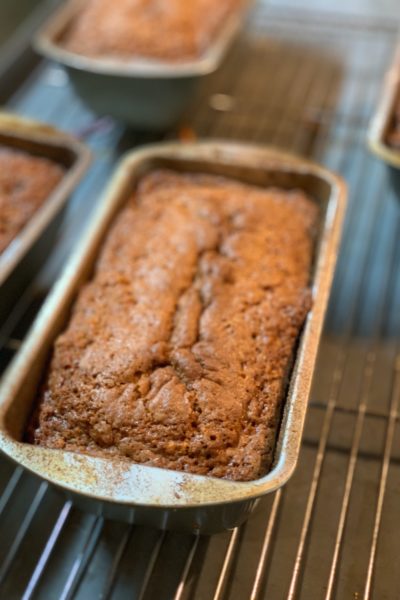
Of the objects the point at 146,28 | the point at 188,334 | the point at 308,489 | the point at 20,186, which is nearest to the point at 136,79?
the point at 146,28

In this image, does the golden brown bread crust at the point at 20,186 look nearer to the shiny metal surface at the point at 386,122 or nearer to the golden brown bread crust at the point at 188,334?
the golden brown bread crust at the point at 188,334

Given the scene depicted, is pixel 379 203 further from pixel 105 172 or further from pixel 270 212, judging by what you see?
pixel 105 172

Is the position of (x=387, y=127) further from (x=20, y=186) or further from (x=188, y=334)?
(x=20, y=186)

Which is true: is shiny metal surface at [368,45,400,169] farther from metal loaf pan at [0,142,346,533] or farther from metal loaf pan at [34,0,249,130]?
metal loaf pan at [34,0,249,130]

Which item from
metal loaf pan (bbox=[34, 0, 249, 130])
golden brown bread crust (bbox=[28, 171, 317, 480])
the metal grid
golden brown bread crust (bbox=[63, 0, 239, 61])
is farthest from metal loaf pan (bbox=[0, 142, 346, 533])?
golden brown bread crust (bbox=[63, 0, 239, 61])

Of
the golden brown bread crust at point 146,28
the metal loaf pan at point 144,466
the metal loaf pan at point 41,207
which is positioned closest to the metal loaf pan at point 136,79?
the golden brown bread crust at point 146,28
